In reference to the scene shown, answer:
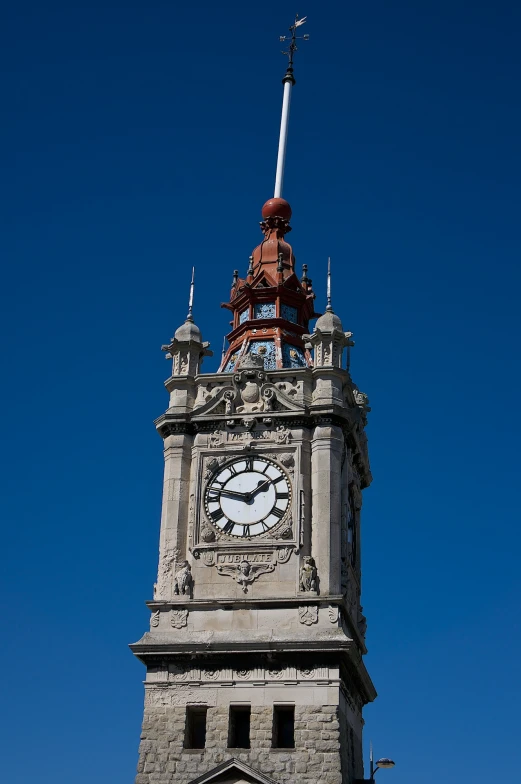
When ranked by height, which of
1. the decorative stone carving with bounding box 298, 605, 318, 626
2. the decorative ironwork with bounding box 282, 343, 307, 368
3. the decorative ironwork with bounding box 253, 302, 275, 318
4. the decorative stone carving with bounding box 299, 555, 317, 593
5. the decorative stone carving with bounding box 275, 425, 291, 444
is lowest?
the decorative stone carving with bounding box 298, 605, 318, 626

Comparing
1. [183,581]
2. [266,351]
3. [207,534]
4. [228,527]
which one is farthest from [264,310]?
[183,581]

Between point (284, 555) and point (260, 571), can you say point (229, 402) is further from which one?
point (260, 571)

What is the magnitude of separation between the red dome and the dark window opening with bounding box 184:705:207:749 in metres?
20.7

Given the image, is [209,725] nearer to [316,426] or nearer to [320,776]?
[320,776]

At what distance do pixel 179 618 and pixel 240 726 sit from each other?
3819 mm

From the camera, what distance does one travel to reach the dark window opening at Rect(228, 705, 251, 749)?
131 ft

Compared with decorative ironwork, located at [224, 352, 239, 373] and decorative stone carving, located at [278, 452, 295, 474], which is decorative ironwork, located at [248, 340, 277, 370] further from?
decorative stone carving, located at [278, 452, 295, 474]

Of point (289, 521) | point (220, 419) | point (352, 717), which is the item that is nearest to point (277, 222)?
point (220, 419)

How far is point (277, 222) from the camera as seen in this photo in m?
52.8

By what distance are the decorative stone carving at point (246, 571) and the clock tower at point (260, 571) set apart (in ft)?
0.14

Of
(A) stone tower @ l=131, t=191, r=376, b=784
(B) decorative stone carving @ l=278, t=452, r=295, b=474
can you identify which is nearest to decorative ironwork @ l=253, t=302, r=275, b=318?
(A) stone tower @ l=131, t=191, r=376, b=784

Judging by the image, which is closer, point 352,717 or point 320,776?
point 320,776

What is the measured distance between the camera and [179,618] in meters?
41.8

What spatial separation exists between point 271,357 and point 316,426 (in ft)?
14.5
